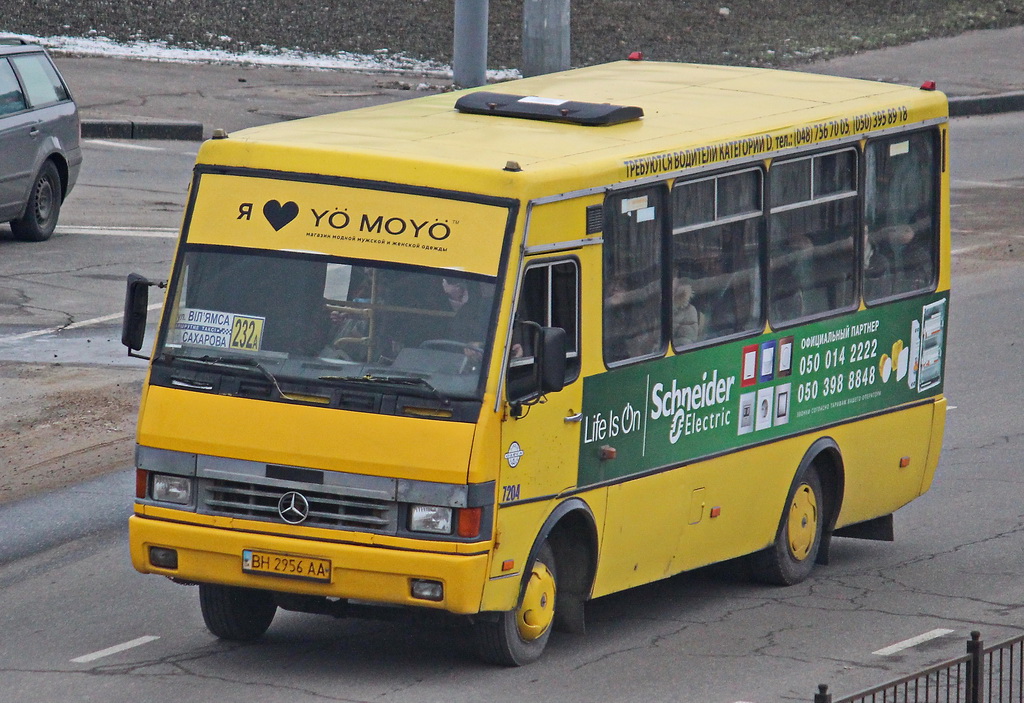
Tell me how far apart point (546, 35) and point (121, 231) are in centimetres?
496

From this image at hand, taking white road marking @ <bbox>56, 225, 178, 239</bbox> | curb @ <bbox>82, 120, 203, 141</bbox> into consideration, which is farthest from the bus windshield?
curb @ <bbox>82, 120, 203, 141</bbox>

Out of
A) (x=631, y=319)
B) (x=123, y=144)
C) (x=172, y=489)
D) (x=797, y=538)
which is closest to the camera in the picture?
(x=172, y=489)

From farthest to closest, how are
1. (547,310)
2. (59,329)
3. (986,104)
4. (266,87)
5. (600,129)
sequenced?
(986,104)
(266,87)
(59,329)
(600,129)
(547,310)

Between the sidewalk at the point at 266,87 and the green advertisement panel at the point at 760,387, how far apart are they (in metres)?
15.4

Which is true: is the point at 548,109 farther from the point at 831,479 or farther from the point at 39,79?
the point at 39,79

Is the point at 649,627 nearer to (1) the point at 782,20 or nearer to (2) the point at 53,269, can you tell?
(2) the point at 53,269

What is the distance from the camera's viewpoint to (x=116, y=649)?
9.49 metres

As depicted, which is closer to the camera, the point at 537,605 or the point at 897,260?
the point at 537,605

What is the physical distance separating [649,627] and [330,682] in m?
2.00

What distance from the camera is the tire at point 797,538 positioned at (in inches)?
439

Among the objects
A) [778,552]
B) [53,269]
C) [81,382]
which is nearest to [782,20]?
[53,269]

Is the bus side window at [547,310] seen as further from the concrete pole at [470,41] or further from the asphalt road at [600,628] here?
the concrete pole at [470,41]

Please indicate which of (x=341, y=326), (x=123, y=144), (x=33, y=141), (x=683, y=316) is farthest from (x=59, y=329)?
(x=123, y=144)

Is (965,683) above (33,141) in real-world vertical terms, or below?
below
